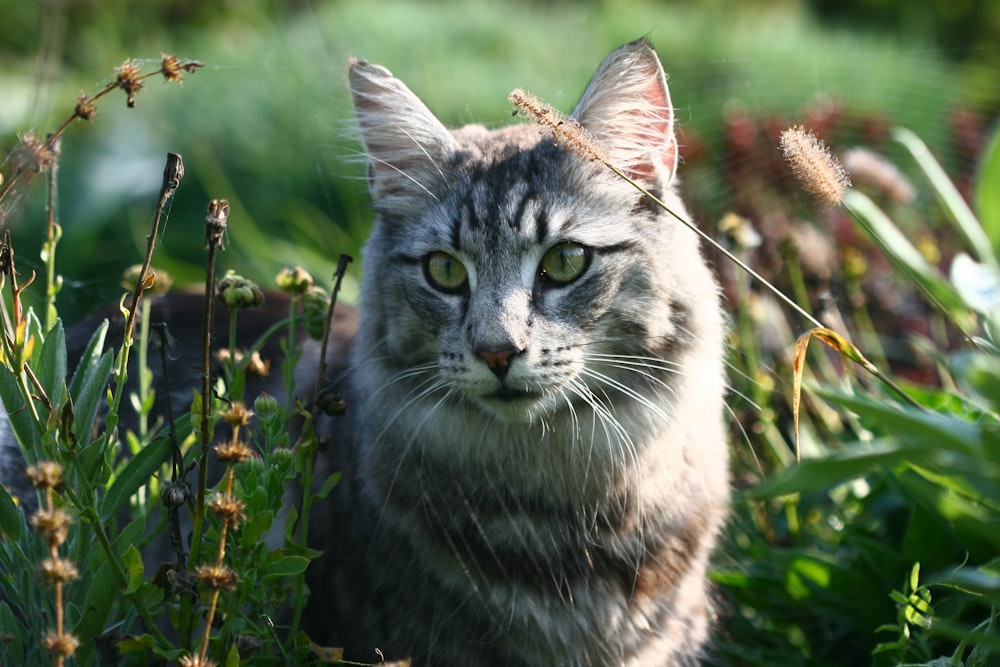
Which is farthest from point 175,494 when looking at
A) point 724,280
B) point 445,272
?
point 724,280

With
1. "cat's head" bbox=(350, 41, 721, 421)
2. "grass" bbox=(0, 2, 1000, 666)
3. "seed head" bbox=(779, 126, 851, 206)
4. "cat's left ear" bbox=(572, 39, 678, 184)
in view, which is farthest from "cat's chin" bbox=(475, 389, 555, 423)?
"seed head" bbox=(779, 126, 851, 206)

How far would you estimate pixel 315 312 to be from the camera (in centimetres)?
157

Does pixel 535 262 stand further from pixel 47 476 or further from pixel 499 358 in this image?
pixel 47 476

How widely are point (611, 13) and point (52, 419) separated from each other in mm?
5117

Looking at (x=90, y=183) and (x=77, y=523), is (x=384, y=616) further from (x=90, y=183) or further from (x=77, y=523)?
(x=90, y=183)

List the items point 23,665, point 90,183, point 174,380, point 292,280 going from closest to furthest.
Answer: point 23,665
point 292,280
point 174,380
point 90,183

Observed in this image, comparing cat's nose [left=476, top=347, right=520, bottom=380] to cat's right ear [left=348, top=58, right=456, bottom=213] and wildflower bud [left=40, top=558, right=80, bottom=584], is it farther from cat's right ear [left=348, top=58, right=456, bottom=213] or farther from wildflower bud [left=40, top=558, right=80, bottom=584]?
wildflower bud [left=40, top=558, right=80, bottom=584]

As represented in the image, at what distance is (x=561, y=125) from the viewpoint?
129 centimetres

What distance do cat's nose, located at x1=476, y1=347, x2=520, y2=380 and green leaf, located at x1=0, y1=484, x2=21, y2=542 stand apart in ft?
2.16

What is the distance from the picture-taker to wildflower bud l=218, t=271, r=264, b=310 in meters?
1.35

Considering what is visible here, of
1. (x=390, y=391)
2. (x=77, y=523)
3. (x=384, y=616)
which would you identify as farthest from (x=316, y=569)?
(x=77, y=523)

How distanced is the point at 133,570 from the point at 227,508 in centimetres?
24

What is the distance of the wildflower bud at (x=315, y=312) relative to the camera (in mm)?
1568

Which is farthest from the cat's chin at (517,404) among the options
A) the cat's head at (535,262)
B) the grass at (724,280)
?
the grass at (724,280)
